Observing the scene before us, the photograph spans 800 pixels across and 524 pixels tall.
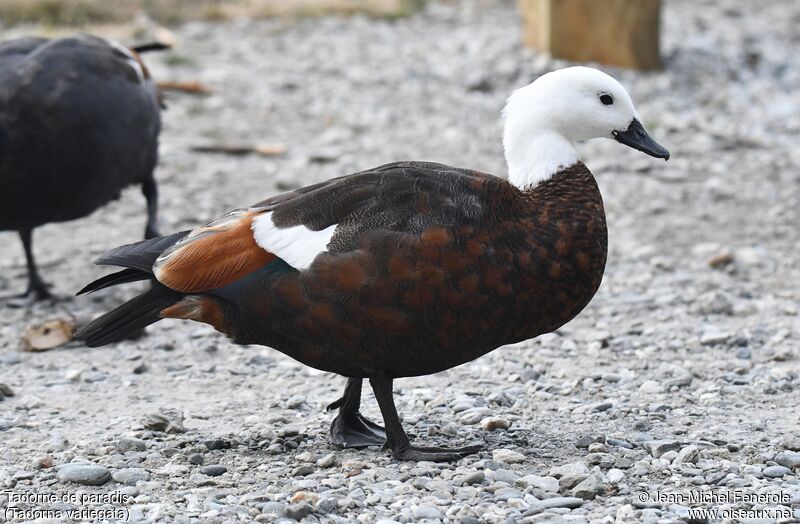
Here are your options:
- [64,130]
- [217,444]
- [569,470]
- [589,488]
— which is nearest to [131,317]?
[217,444]

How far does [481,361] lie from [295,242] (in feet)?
5.64

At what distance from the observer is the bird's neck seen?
4738 millimetres

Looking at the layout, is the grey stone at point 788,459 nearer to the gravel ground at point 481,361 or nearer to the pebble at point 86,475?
the gravel ground at point 481,361

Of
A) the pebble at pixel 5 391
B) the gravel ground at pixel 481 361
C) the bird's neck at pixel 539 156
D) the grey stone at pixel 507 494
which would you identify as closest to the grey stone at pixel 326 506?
the gravel ground at pixel 481 361

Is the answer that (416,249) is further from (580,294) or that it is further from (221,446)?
(221,446)

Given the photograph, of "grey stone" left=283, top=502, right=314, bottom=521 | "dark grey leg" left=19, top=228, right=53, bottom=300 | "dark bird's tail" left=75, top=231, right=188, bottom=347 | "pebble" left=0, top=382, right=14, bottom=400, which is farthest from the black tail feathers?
"dark grey leg" left=19, top=228, right=53, bottom=300

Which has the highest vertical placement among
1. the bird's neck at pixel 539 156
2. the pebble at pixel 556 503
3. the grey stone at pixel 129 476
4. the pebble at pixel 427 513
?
the bird's neck at pixel 539 156

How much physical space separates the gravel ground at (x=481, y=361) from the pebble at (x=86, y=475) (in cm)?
1

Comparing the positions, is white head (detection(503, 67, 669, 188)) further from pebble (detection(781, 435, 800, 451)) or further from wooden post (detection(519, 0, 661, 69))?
wooden post (detection(519, 0, 661, 69))

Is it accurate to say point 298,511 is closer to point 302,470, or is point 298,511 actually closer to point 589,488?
point 302,470

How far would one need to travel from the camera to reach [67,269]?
7926 millimetres

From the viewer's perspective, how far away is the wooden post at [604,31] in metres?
10.9

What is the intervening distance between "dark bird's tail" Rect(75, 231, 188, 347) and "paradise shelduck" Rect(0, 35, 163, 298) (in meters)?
2.11

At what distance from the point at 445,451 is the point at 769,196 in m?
4.97
